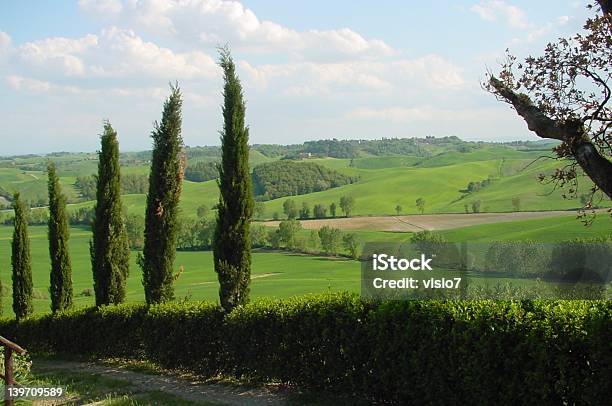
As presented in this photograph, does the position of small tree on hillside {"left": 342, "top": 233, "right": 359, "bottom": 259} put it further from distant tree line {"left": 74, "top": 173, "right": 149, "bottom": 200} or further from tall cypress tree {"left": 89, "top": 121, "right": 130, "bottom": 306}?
distant tree line {"left": 74, "top": 173, "right": 149, "bottom": 200}

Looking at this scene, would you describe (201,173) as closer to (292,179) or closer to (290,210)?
(292,179)

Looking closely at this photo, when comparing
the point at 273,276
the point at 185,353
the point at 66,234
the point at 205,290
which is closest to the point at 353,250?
the point at 273,276

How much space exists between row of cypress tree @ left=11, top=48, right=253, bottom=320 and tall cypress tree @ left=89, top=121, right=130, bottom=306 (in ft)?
0.10

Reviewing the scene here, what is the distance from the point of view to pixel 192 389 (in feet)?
38.0

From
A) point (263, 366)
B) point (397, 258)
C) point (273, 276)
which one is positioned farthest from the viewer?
point (273, 276)

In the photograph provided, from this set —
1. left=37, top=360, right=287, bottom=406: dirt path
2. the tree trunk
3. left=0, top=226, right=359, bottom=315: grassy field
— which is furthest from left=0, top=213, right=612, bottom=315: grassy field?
the tree trunk

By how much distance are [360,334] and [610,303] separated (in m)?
3.95

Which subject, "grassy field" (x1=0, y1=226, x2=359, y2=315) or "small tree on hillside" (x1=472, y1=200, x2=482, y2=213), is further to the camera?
"small tree on hillside" (x1=472, y1=200, x2=482, y2=213)

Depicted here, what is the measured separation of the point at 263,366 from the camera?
1112 centimetres

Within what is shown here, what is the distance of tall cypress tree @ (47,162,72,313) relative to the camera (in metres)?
20.9

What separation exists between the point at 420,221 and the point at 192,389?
185 feet

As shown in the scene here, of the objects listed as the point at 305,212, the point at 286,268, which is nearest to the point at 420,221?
the point at 286,268

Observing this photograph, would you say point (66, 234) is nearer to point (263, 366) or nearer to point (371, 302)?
point (263, 366)

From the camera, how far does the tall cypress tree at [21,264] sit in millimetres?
22516
